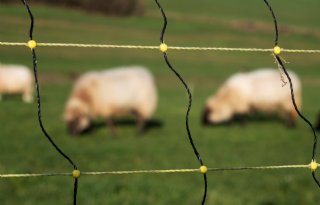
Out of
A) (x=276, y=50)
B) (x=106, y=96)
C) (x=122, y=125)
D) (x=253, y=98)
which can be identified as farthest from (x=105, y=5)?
(x=276, y=50)

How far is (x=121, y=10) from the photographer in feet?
219

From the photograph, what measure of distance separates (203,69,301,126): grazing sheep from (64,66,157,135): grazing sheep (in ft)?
12.2

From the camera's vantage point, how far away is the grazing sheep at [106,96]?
42.7 ft

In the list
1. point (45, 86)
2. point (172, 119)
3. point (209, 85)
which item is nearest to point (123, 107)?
point (172, 119)

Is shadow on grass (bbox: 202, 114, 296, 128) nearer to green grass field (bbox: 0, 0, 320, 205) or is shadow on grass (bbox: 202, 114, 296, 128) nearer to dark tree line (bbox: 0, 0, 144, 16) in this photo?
green grass field (bbox: 0, 0, 320, 205)

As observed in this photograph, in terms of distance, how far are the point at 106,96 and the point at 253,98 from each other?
5.09 metres

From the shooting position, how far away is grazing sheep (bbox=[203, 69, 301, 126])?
15.9 meters

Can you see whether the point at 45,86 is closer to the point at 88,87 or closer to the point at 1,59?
the point at 1,59

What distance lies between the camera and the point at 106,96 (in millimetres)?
12953

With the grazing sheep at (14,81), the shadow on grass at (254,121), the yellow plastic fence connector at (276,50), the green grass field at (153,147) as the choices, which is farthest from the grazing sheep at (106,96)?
the yellow plastic fence connector at (276,50)

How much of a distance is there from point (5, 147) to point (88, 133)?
369 cm

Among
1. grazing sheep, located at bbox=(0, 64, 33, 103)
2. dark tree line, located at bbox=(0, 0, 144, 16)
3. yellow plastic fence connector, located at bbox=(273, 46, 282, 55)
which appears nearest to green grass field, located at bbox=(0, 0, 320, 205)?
grazing sheep, located at bbox=(0, 64, 33, 103)

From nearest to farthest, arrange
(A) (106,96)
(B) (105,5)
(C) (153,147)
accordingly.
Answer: (C) (153,147), (A) (106,96), (B) (105,5)

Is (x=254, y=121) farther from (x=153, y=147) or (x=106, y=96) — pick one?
(x=153, y=147)
